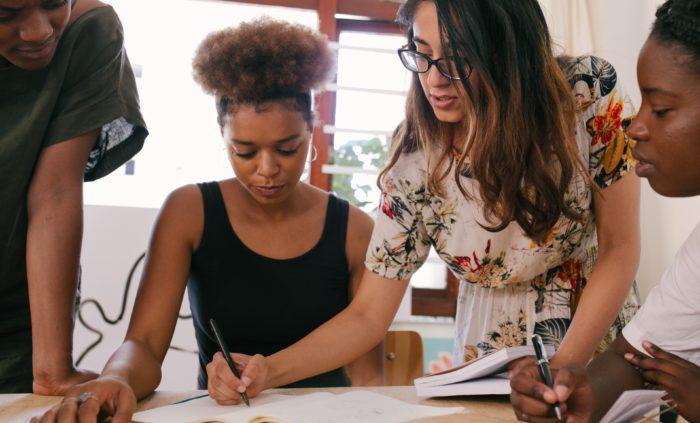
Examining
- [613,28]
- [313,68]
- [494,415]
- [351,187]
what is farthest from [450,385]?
[613,28]

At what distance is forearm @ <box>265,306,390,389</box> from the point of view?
1.31 metres

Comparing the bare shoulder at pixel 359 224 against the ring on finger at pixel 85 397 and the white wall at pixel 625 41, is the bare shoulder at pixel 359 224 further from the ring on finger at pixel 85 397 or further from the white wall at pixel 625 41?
the white wall at pixel 625 41

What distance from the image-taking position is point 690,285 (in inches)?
44.1

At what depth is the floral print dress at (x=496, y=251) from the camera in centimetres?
138

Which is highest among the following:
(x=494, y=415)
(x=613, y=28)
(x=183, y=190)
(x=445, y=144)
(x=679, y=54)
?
(x=613, y=28)

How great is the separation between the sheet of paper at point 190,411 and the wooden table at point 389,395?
0.05m

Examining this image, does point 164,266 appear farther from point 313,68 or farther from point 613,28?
point 613,28

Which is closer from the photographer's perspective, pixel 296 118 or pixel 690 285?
pixel 690 285

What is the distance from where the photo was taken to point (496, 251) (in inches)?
55.4

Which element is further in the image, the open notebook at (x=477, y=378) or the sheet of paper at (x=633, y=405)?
the open notebook at (x=477, y=378)

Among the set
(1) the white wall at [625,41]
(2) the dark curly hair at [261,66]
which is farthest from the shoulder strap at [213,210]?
(1) the white wall at [625,41]

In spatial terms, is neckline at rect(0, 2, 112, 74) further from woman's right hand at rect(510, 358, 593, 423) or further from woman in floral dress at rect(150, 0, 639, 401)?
woman's right hand at rect(510, 358, 593, 423)

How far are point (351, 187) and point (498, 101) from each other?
2154 mm

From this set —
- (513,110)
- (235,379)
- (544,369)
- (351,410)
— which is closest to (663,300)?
(544,369)
